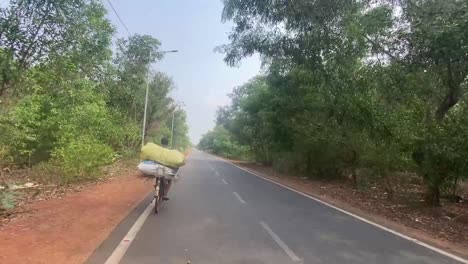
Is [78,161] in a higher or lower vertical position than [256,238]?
higher

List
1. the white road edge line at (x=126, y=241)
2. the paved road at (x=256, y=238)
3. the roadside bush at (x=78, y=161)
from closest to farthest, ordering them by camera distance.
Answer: the white road edge line at (x=126, y=241) < the paved road at (x=256, y=238) < the roadside bush at (x=78, y=161)

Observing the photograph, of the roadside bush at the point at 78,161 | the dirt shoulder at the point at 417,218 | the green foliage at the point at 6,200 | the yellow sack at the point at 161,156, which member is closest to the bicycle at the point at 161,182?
the yellow sack at the point at 161,156

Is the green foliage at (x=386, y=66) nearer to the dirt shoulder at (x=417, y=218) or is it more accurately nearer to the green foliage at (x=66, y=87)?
the dirt shoulder at (x=417, y=218)

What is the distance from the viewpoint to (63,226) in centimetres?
868

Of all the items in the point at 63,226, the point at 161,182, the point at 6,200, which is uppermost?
the point at 161,182

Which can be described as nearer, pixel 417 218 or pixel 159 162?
pixel 159 162

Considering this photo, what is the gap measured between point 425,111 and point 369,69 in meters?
2.92

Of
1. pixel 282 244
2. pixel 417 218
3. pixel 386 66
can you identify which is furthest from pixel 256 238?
pixel 386 66

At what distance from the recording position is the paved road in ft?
22.9

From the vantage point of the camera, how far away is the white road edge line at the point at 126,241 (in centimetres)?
653

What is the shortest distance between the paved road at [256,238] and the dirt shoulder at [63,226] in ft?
1.10

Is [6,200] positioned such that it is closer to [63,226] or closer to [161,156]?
[63,226]

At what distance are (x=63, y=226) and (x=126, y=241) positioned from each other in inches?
69.4

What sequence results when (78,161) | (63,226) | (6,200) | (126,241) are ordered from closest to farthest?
1. (126,241)
2. (63,226)
3. (6,200)
4. (78,161)
